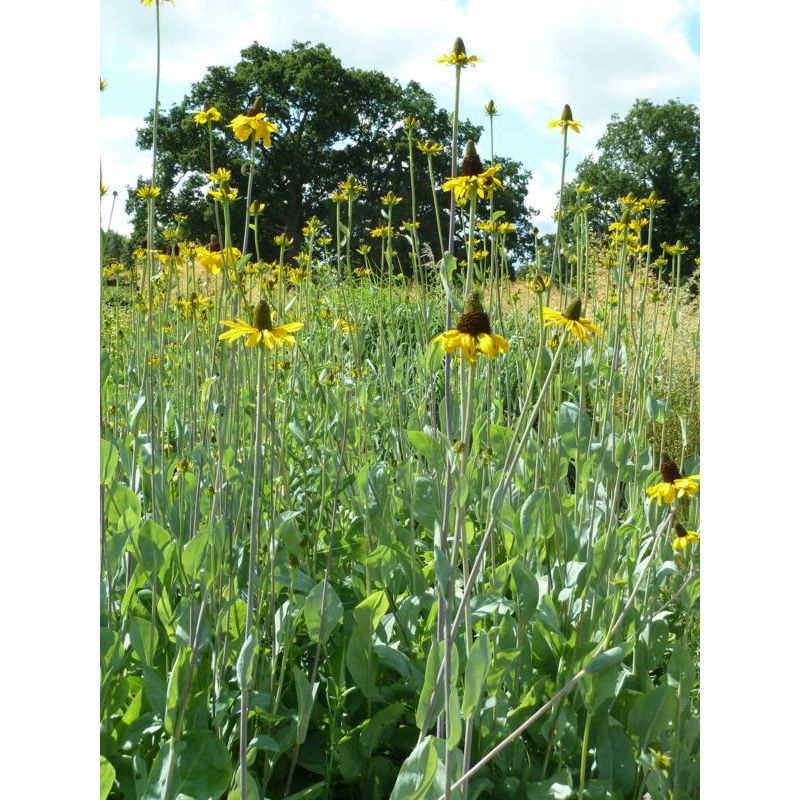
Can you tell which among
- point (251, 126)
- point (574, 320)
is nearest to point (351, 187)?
point (251, 126)

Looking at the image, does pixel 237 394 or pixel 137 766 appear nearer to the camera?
pixel 137 766

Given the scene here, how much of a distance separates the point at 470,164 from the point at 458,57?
18 cm

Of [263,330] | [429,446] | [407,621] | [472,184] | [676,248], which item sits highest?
[676,248]

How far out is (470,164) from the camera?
676 millimetres

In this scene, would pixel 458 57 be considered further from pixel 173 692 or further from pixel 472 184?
pixel 173 692

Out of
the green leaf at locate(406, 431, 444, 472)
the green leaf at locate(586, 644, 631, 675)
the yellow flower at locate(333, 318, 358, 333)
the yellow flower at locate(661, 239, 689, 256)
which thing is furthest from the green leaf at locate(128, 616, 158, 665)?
the yellow flower at locate(661, 239, 689, 256)

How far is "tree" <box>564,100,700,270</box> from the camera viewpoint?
0.95 m

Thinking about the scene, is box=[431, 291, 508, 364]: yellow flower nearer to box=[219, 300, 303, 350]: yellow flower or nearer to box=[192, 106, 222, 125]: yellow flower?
box=[219, 300, 303, 350]: yellow flower

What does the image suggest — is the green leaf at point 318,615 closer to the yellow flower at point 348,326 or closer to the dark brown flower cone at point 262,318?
the dark brown flower cone at point 262,318
